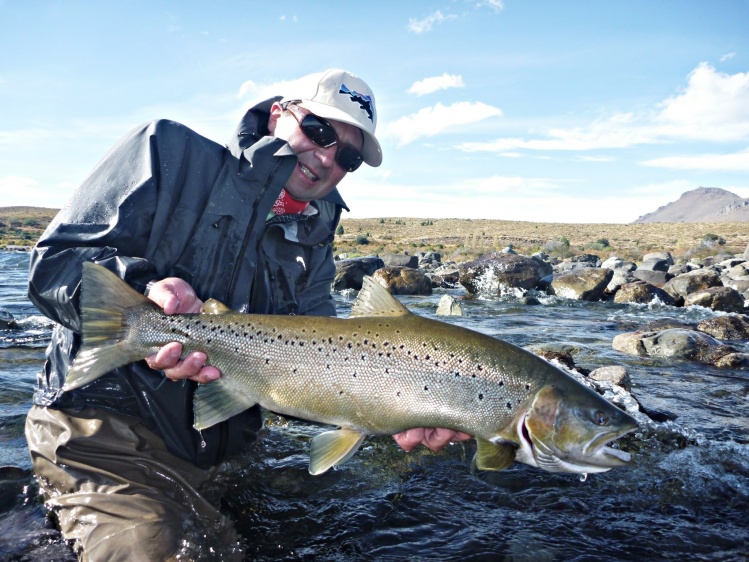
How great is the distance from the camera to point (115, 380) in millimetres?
3180

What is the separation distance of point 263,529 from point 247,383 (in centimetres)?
112

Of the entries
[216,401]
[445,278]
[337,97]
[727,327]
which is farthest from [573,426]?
[445,278]

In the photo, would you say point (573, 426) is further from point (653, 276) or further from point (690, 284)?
point (653, 276)

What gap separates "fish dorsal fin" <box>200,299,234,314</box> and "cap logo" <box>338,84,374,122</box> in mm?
1627

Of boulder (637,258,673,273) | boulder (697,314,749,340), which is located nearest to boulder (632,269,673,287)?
boulder (637,258,673,273)

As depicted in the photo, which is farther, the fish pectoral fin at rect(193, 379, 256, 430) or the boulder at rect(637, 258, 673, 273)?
the boulder at rect(637, 258, 673, 273)

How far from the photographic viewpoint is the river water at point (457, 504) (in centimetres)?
349

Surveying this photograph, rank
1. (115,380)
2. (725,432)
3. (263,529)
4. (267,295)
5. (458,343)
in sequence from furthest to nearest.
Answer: (725,432)
(267,295)
(263,529)
(115,380)
(458,343)

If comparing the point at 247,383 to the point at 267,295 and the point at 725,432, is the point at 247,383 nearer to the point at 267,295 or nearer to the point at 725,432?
the point at 267,295

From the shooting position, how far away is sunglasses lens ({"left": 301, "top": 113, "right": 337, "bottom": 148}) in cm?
384

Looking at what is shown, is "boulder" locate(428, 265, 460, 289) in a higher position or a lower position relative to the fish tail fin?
lower

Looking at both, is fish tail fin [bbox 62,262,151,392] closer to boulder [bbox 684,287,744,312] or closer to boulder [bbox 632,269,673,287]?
boulder [bbox 684,287,744,312]

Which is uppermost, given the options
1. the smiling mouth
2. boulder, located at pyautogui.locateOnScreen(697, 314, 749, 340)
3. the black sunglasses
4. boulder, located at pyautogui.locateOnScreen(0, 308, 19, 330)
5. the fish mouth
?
the black sunglasses

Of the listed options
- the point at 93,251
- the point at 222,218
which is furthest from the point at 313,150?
the point at 93,251
